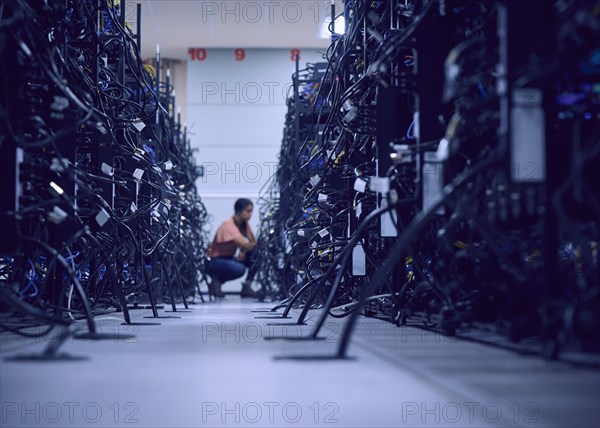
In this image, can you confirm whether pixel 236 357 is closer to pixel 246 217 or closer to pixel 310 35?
pixel 246 217

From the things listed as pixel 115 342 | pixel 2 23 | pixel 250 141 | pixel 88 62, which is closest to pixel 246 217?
pixel 250 141

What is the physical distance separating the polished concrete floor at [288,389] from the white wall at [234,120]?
303 inches

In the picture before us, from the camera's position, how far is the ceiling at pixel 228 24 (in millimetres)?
7620

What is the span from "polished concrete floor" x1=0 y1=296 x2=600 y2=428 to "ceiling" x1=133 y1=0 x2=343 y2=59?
603 cm

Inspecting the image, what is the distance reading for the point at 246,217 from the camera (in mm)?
7348

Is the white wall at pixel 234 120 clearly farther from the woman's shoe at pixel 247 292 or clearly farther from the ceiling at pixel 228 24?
the woman's shoe at pixel 247 292

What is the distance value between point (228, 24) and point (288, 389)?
24.4 ft

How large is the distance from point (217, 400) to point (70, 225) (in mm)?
1017

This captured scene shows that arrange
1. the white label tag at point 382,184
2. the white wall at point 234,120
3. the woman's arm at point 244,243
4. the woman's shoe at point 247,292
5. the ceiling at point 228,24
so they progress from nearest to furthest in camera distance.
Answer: the white label tag at point 382,184
the woman's arm at point 244,243
the woman's shoe at point 247,292
the ceiling at point 228,24
the white wall at point 234,120

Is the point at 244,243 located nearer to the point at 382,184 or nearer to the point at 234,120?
the point at 234,120

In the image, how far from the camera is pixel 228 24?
8.39 m

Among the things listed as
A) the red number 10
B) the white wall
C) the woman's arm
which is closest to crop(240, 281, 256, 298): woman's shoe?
the woman's arm

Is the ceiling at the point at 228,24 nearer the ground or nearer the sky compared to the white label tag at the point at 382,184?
nearer the sky

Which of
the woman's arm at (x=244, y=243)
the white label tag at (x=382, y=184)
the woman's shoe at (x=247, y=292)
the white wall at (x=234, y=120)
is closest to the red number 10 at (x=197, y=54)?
the white wall at (x=234, y=120)
